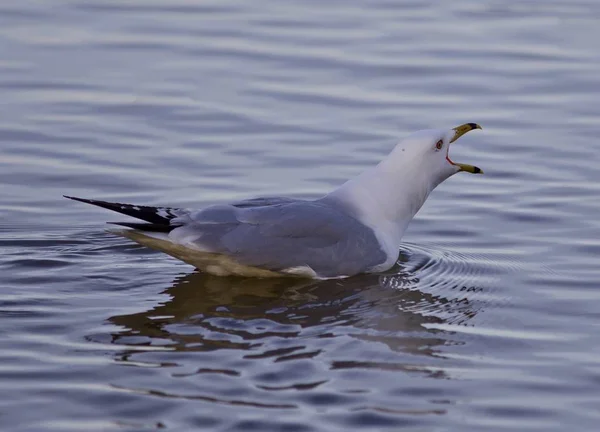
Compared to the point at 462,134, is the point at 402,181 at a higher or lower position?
lower

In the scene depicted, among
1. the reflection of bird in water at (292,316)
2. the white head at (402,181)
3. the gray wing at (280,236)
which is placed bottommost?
the reflection of bird in water at (292,316)

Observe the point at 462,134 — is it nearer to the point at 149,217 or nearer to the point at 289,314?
the point at 289,314

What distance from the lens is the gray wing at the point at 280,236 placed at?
752cm

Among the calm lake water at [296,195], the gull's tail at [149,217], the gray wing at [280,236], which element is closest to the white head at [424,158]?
the calm lake water at [296,195]

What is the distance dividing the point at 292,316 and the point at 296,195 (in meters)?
2.29

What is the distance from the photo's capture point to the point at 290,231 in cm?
761

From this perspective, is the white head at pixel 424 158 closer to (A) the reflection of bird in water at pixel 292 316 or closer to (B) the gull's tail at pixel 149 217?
(A) the reflection of bird in water at pixel 292 316

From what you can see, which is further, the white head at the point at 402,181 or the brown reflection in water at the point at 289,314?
the white head at the point at 402,181

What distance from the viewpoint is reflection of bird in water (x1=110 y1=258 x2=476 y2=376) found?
647 centimetres

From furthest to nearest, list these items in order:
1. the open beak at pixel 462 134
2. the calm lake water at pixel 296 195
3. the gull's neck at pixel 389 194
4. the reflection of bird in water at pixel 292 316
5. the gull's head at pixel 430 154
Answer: the open beak at pixel 462 134
the gull's head at pixel 430 154
the gull's neck at pixel 389 194
the reflection of bird in water at pixel 292 316
the calm lake water at pixel 296 195

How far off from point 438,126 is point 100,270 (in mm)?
3833

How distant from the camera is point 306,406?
5.57 metres

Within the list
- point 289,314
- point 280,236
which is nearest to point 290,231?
point 280,236

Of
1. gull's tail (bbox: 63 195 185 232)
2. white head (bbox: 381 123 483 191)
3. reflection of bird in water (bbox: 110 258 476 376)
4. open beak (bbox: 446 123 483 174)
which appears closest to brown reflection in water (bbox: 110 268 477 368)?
reflection of bird in water (bbox: 110 258 476 376)
